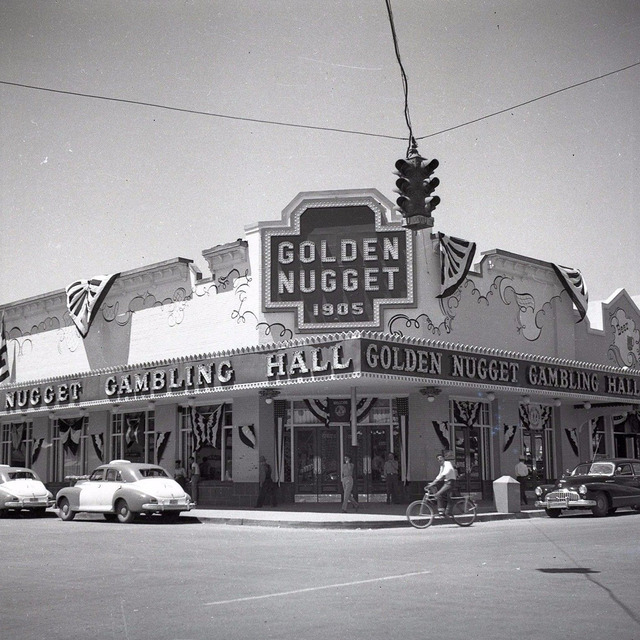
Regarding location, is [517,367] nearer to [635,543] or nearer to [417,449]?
[417,449]

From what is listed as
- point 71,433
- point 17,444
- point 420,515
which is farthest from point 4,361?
point 420,515

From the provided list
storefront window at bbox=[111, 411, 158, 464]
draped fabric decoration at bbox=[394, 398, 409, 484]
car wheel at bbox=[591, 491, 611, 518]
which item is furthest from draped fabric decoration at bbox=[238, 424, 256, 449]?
car wheel at bbox=[591, 491, 611, 518]

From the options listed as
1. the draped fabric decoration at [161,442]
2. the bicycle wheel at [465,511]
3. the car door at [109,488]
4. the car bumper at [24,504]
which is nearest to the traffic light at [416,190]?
the bicycle wheel at [465,511]

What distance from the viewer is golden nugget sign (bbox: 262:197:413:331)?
28.7 meters

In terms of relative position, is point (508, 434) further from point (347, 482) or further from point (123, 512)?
point (123, 512)

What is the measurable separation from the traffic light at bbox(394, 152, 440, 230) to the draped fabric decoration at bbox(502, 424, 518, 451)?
19.2 metres

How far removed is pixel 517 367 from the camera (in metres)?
28.9

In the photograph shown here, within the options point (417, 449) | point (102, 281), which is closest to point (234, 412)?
point (417, 449)

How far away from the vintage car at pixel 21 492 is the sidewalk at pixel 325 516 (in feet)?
14.3

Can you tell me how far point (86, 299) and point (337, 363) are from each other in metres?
14.9

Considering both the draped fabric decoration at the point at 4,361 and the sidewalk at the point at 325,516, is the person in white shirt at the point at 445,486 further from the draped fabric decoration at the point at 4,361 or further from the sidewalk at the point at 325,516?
the draped fabric decoration at the point at 4,361

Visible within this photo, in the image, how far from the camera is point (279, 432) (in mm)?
29141

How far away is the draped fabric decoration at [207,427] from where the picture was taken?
3050cm

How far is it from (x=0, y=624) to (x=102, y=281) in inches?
1083
